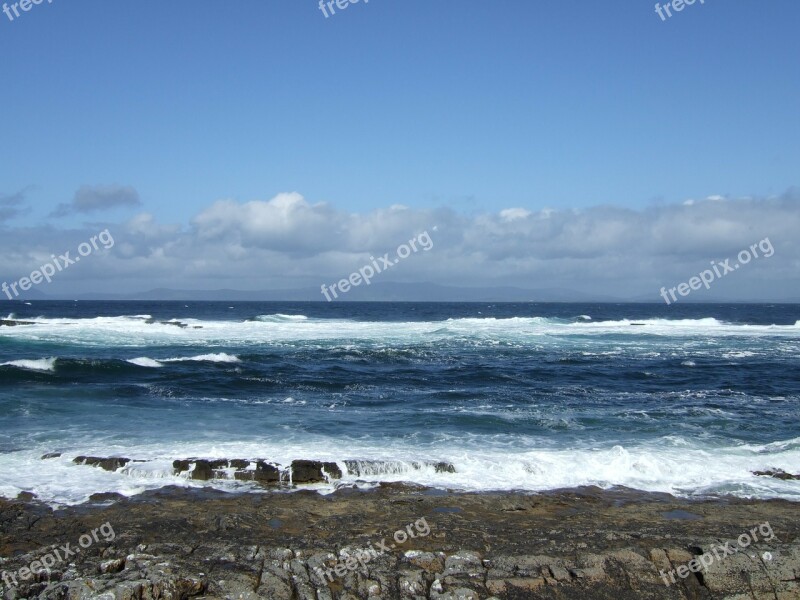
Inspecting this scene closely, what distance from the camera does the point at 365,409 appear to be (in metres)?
18.7

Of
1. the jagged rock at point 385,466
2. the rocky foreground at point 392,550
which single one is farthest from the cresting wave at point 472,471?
the rocky foreground at point 392,550

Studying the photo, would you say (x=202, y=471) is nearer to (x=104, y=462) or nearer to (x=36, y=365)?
(x=104, y=462)

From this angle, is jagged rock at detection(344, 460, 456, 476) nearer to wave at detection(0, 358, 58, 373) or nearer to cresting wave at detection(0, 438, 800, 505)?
cresting wave at detection(0, 438, 800, 505)

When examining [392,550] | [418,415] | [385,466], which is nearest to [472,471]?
[385,466]

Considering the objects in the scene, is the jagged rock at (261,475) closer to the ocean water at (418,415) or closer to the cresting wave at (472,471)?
the cresting wave at (472,471)

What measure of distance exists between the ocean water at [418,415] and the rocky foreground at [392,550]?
143 centimetres

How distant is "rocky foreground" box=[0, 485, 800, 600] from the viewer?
22.8 feet

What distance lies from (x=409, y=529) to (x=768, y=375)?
23.4 metres

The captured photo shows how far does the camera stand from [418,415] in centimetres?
1769

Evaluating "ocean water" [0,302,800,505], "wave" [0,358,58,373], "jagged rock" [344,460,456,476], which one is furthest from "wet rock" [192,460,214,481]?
"wave" [0,358,58,373]

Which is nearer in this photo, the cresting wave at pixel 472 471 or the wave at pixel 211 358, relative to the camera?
the cresting wave at pixel 472 471

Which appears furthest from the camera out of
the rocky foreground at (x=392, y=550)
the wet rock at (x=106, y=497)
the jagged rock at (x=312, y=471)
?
Result: the jagged rock at (x=312, y=471)

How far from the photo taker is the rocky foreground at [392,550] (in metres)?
6.95

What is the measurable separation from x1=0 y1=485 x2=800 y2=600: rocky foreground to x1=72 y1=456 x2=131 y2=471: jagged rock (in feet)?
7.09
